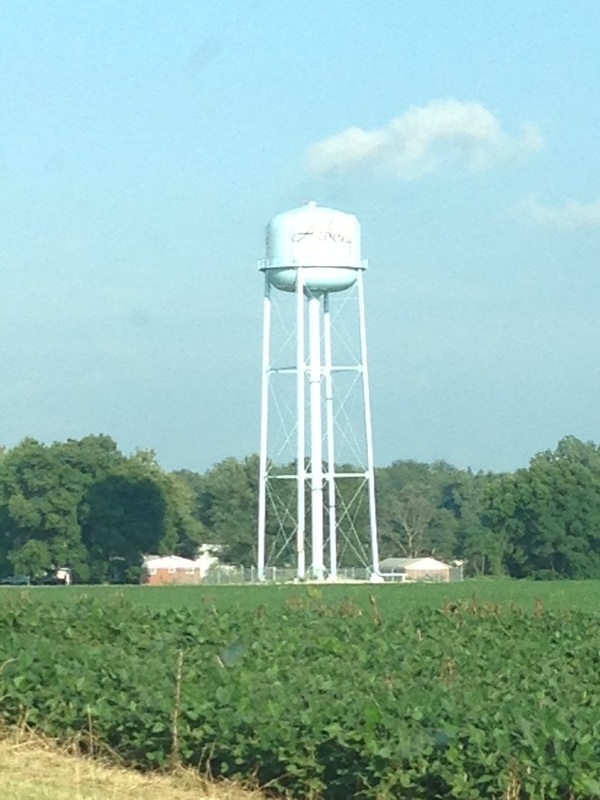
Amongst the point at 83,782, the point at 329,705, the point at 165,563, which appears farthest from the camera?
the point at 165,563

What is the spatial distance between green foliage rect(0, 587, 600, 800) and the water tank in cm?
4631

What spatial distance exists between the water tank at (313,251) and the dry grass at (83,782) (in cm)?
5196

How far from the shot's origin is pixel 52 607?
22516 millimetres

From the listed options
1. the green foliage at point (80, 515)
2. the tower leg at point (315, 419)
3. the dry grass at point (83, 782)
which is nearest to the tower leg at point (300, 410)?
the tower leg at point (315, 419)

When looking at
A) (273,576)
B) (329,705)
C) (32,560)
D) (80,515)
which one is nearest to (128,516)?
(80,515)

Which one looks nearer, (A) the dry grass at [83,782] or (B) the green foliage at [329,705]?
(B) the green foliage at [329,705]

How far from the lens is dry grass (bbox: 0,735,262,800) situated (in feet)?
39.4

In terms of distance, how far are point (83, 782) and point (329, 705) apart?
191 centimetres

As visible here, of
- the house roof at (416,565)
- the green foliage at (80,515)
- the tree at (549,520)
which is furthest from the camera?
the house roof at (416,565)

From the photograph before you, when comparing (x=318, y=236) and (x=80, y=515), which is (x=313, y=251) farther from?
(x=80, y=515)

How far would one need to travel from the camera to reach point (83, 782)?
1270 centimetres

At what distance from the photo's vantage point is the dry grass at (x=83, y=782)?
472 inches

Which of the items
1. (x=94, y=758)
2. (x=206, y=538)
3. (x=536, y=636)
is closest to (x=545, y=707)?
(x=94, y=758)

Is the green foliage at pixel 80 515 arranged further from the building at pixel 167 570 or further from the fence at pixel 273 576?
the fence at pixel 273 576
